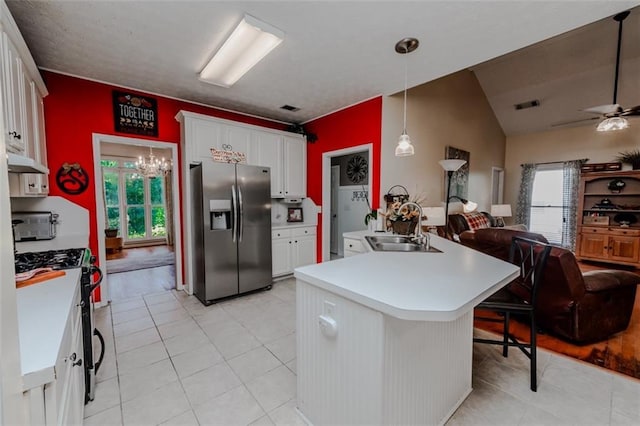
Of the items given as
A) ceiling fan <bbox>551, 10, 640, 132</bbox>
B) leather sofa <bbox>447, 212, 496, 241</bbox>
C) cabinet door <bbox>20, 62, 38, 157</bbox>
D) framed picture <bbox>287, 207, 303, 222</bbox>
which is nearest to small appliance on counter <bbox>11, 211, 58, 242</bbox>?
cabinet door <bbox>20, 62, 38, 157</bbox>

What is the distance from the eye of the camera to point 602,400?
171 cm

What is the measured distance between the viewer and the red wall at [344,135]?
3637 mm

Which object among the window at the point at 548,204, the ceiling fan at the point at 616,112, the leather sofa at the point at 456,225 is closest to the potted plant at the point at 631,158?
the window at the point at 548,204

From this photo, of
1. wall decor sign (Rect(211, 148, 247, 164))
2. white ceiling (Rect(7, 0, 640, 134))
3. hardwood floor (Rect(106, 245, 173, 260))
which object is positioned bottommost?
hardwood floor (Rect(106, 245, 173, 260))

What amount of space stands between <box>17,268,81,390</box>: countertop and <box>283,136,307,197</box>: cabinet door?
10.1 feet

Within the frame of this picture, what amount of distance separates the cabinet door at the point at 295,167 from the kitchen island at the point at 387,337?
2881mm

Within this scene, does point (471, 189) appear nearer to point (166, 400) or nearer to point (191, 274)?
point (191, 274)

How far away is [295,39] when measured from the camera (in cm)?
226

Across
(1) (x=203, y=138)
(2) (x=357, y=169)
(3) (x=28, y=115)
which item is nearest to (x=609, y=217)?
(2) (x=357, y=169)

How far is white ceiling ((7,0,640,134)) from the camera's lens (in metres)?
1.89

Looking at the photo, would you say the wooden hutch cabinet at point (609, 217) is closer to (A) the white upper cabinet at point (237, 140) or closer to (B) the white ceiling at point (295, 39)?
(B) the white ceiling at point (295, 39)

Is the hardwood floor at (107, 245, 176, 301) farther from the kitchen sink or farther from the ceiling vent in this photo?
the ceiling vent

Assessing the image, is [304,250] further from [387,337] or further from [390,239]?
[387,337]

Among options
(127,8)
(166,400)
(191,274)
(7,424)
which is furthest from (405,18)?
(191,274)
